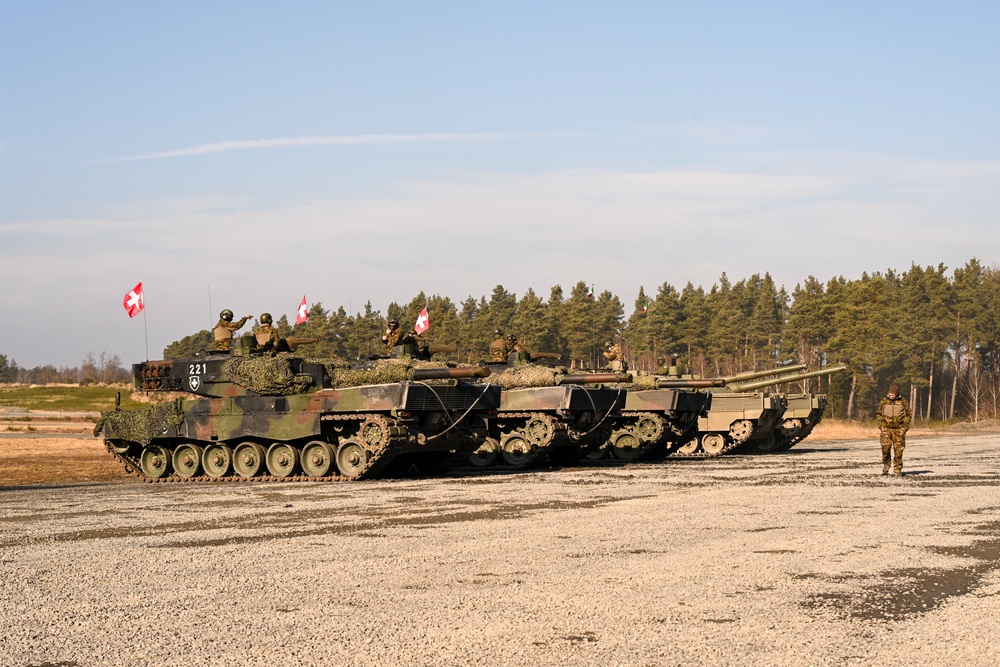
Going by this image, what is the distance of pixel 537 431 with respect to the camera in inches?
1087

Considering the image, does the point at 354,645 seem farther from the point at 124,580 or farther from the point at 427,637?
the point at 124,580

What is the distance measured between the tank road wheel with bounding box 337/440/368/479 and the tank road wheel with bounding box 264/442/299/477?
1.02m

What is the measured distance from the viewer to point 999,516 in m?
14.9

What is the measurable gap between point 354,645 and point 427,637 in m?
0.49

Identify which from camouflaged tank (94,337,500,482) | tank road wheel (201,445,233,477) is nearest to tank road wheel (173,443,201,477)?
camouflaged tank (94,337,500,482)

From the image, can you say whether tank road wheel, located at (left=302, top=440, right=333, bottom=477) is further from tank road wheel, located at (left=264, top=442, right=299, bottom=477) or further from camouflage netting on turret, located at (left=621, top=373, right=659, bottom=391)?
camouflage netting on turret, located at (left=621, top=373, right=659, bottom=391)

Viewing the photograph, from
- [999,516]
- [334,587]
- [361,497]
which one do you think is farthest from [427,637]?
[361,497]

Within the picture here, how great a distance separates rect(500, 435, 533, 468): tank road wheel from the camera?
27.7 meters

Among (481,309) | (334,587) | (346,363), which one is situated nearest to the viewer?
(334,587)

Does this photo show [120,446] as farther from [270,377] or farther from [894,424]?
[894,424]

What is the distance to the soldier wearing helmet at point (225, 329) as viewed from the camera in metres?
25.5

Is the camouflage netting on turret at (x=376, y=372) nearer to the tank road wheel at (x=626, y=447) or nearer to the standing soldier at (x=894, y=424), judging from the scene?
the tank road wheel at (x=626, y=447)

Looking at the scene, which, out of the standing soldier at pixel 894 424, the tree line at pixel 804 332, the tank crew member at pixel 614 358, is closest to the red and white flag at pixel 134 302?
the tank crew member at pixel 614 358

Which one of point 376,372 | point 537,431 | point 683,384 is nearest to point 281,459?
point 376,372
